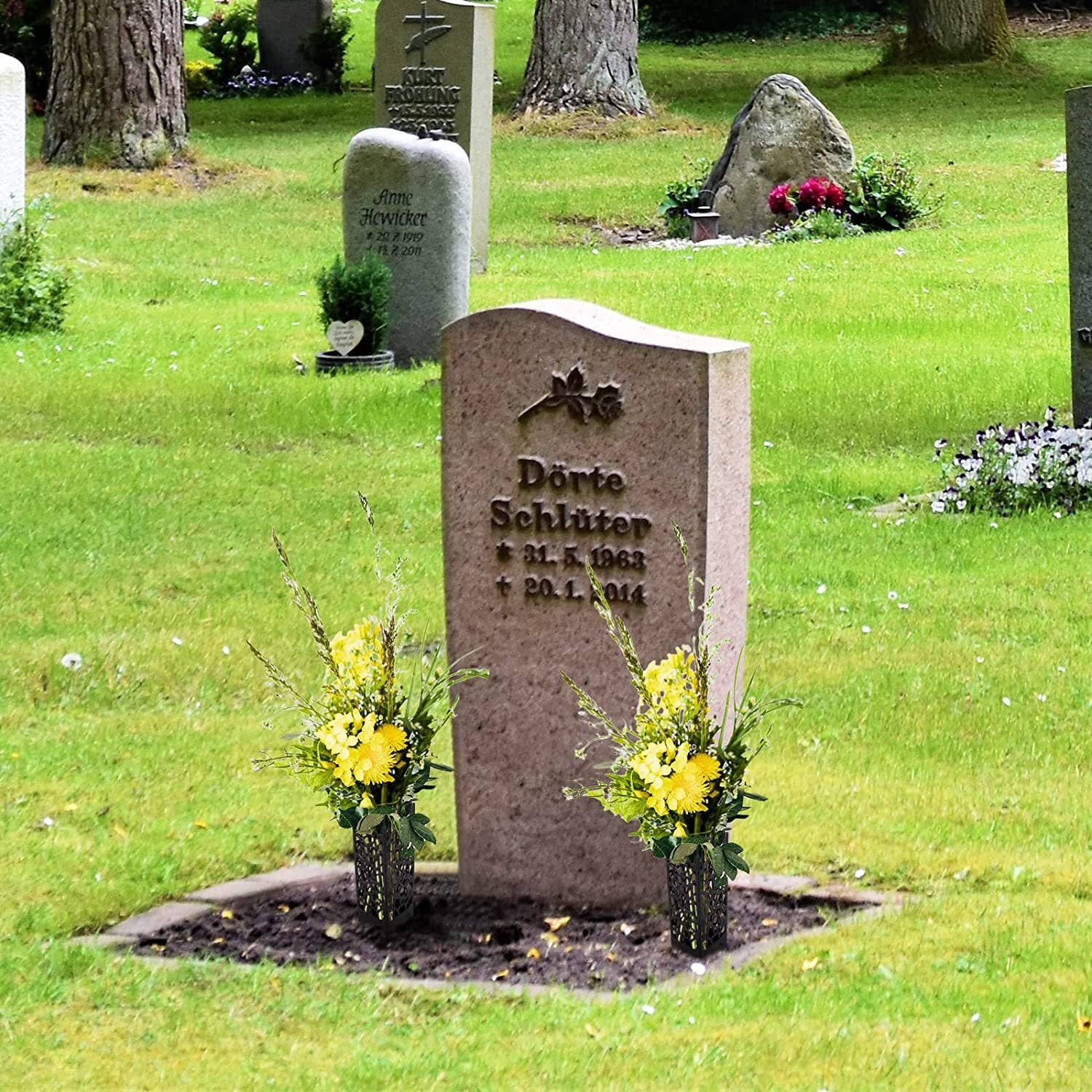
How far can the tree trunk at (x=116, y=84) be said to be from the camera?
21.6 m

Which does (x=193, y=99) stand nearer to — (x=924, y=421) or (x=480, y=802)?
(x=924, y=421)

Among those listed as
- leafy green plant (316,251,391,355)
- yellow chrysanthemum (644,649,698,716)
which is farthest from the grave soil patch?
leafy green plant (316,251,391,355)

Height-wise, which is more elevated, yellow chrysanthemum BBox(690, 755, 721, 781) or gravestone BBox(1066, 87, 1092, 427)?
gravestone BBox(1066, 87, 1092, 427)

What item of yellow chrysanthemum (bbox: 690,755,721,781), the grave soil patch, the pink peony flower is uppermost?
the pink peony flower

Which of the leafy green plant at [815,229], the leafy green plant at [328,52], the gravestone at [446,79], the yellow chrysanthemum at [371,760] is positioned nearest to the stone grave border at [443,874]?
the yellow chrysanthemum at [371,760]

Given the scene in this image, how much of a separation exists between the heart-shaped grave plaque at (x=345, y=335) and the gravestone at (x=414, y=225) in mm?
511

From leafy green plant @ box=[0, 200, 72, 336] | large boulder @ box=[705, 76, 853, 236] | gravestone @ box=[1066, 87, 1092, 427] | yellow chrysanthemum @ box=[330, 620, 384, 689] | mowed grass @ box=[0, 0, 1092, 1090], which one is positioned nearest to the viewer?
mowed grass @ box=[0, 0, 1092, 1090]

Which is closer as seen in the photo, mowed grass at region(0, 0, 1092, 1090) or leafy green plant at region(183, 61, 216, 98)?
mowed grass at region(0, 0, 1092, 1090)

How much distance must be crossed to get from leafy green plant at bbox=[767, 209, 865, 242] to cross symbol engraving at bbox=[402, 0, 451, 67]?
3616mm

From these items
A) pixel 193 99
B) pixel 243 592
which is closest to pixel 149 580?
pixel 243 592

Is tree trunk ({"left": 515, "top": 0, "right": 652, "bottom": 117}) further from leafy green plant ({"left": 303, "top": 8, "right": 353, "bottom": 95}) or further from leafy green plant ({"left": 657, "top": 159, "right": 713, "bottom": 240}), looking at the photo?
leafy green plant ({"left": 303, "top": 8, "right": 353, "bottom": 95})

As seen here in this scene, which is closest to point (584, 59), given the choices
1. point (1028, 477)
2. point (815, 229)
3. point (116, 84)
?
point (116, 84)

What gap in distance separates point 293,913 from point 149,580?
3.50 m

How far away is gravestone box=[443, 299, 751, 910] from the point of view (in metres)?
5.11
